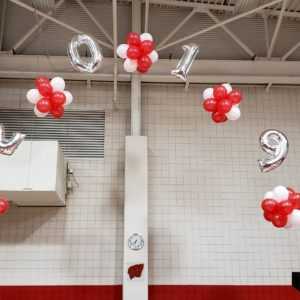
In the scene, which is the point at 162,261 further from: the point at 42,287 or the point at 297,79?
the point at 297,79

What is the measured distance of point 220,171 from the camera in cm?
738

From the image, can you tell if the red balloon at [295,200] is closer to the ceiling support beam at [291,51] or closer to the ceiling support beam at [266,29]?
the ceiling support beam at [291,51]

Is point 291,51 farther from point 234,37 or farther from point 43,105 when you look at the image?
point 43,105

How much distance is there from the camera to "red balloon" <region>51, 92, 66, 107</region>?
17.5ft

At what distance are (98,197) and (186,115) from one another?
2.06m

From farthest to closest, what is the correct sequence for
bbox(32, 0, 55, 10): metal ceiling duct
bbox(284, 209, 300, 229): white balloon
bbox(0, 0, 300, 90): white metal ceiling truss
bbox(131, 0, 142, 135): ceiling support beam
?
bbox(0, 0, 300, 90): white metal ceiling truss
bbox(32, 0, 55, 10): metal ceiling duct
bbox(131, 0, 142, 135): ceiling support beam
bbox(284, 209, 300, 229): white balloon

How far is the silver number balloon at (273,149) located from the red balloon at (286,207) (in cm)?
58

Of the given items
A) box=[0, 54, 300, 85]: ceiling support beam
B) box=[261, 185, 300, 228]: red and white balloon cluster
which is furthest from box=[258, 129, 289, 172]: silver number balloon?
box=[0, 54, 300, 85]: ceiling support beam

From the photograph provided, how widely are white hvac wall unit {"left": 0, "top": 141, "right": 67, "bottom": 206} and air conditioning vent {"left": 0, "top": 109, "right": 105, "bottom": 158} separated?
880 mm

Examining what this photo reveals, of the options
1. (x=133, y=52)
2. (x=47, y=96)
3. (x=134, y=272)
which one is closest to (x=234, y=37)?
(x=133, y=52)

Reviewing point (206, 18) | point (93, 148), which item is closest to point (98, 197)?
point (93, 148)

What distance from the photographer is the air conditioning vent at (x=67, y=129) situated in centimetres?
735

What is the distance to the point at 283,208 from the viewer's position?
500 cm

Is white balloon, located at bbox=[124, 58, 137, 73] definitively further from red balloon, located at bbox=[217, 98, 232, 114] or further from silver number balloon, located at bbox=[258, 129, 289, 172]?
silver number balloon, located at bbox=[258, 129, 289, 172]
